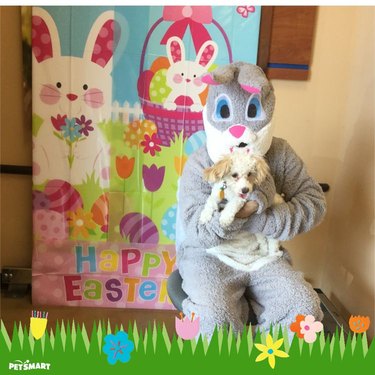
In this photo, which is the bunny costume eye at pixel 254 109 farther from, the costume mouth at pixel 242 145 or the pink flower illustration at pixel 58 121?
the pink flower illustration at pixel 58 121

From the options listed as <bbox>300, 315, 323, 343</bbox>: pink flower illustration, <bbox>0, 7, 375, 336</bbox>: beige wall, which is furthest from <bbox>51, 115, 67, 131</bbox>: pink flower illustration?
<bbox>300, 315, 323, 343</bbox>: pink flower illustration

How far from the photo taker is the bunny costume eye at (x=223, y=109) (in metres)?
0.94

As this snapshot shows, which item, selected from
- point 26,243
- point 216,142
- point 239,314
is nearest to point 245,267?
point 239,314

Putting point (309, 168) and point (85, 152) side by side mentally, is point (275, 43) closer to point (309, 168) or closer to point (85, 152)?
point (309, 168)

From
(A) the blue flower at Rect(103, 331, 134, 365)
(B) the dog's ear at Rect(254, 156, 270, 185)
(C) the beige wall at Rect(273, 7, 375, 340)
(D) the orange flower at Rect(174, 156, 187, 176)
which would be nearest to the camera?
(A) the blue flower at Rect(103, 331, 134, 365)

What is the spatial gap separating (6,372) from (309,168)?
3.47 feet

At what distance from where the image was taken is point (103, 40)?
127 centimetres

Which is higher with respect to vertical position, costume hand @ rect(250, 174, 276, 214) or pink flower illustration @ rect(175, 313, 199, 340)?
costume hand @ rect(250, 174, 276, 214)

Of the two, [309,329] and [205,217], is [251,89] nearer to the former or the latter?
[205,217]

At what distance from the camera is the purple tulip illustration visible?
1357 millimetres

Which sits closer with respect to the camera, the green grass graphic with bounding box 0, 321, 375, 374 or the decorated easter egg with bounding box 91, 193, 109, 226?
the green grass graphic with bounding box 0, 321, 375, 374

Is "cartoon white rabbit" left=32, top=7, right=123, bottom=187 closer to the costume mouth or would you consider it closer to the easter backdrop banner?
the easter backdrop banner

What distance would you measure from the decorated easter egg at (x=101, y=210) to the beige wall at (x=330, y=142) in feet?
0.72

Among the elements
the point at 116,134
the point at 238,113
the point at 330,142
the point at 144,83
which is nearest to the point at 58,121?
the point at 116,134
